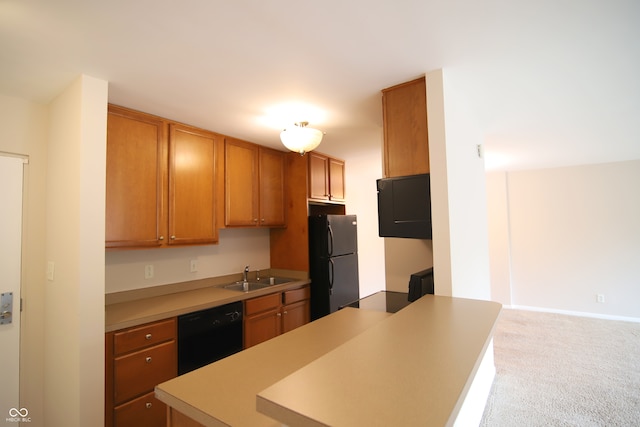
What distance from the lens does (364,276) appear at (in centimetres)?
531

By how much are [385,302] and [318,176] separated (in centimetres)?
193

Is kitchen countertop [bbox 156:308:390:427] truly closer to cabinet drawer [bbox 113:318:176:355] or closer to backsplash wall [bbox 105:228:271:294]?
cabinet drawer [bbox 113:318:176:355]

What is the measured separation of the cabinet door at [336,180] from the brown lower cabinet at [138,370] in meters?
2.41

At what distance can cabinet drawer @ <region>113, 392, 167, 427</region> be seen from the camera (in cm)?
193

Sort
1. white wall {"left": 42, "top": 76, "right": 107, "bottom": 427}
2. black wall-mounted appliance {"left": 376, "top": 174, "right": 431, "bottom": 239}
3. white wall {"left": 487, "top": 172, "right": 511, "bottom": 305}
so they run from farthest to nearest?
white wall {"left": 487, "top": 172, "right": 511, "bottom": 305} < black wall-mounted appliance {"left": 376, "top": 174, "right": 431, "bottom": 239} < white wall {"left": 42, "top": 76, "right": 107, "bottom": 427}

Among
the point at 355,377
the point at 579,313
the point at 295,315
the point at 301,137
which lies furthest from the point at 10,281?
the point at 579,313

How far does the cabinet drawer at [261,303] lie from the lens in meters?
2.76

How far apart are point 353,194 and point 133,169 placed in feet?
12.2

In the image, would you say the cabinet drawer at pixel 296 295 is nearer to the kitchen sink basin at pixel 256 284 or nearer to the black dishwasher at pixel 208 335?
the kitchen sink basin at pixel 256 284

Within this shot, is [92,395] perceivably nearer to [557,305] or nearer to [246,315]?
[246,315]

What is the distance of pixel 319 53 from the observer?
1.64m

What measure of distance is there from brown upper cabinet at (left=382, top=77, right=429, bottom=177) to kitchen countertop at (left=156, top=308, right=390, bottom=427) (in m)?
1.05

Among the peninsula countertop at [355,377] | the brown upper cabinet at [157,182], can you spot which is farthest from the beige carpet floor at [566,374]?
the brown upper cabinet at [157,182]

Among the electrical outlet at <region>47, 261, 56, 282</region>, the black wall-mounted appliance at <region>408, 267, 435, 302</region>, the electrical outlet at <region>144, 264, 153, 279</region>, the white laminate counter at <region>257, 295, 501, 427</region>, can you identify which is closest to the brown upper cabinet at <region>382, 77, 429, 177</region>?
the black wall-mounted appliance at <region>408, 267, 435, 302</region>
